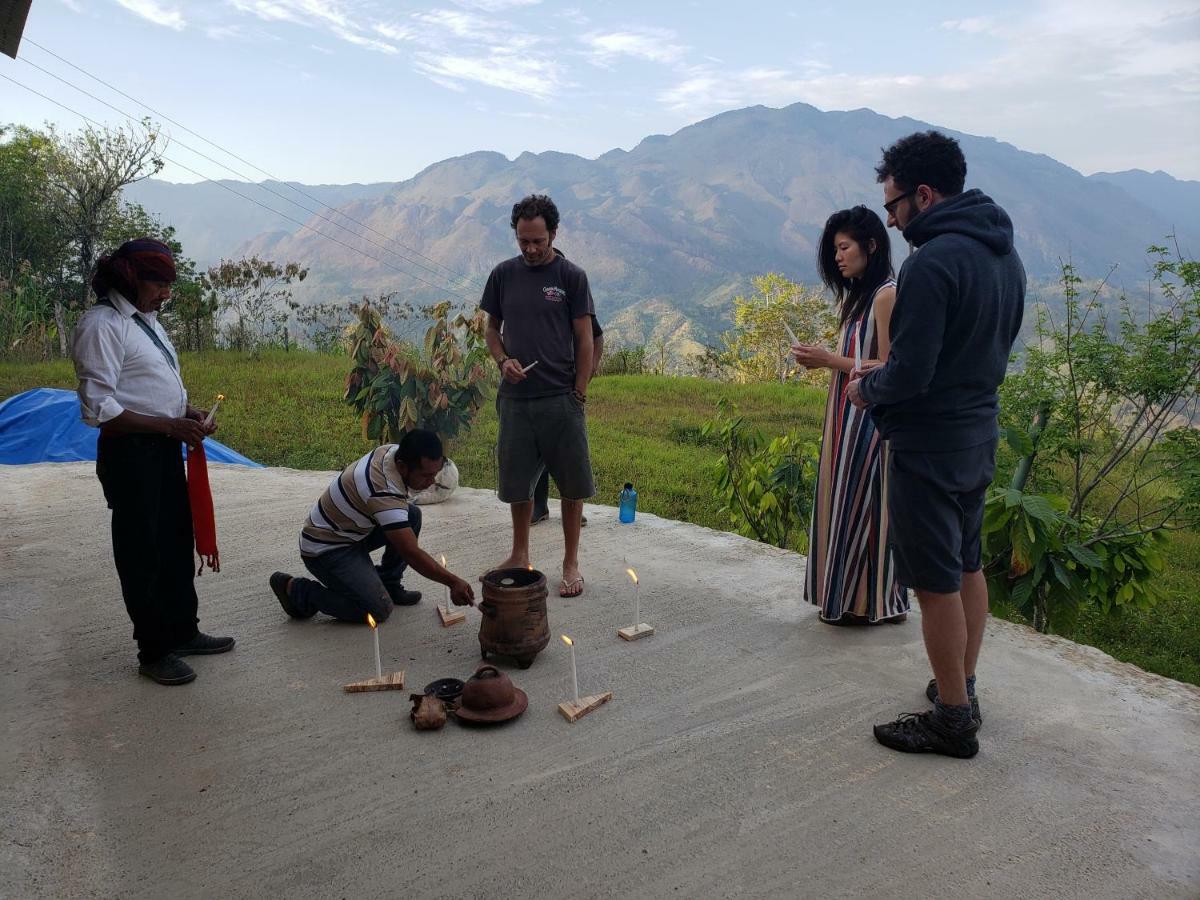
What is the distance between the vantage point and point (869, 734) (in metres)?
2.72

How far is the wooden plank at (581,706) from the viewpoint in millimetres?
2809

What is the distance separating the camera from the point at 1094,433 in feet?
15.7

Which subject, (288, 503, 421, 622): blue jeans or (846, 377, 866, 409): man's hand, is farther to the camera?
(288, 503, 421, 622): blue jeans

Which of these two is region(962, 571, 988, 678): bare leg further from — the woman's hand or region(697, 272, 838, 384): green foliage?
region(697, 272, 838, 384): green foliage

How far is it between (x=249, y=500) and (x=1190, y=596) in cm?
675

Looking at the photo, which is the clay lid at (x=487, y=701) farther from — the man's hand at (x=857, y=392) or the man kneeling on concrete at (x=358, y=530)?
the man's hand at (x=857, y=392)

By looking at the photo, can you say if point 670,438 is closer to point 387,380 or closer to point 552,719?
point 387,380

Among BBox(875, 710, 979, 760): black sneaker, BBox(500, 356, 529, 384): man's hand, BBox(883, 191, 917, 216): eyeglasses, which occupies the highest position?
BBox(883, 191, 917, 216): eyeglasses

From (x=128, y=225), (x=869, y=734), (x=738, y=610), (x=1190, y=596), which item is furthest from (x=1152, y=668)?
(x=128, y=225)

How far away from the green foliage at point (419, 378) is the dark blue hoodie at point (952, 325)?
3989mm

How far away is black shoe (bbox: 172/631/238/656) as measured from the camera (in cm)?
322

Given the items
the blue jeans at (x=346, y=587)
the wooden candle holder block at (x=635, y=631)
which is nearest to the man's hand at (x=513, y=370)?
the blue jeans at (x=346, y=587)

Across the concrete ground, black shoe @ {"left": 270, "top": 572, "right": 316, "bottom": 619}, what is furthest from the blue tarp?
black shoe @ {"left": 270, "top": 572, "right": 316, "bottom": 619}

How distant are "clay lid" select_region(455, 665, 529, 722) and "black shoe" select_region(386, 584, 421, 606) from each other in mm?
1140
